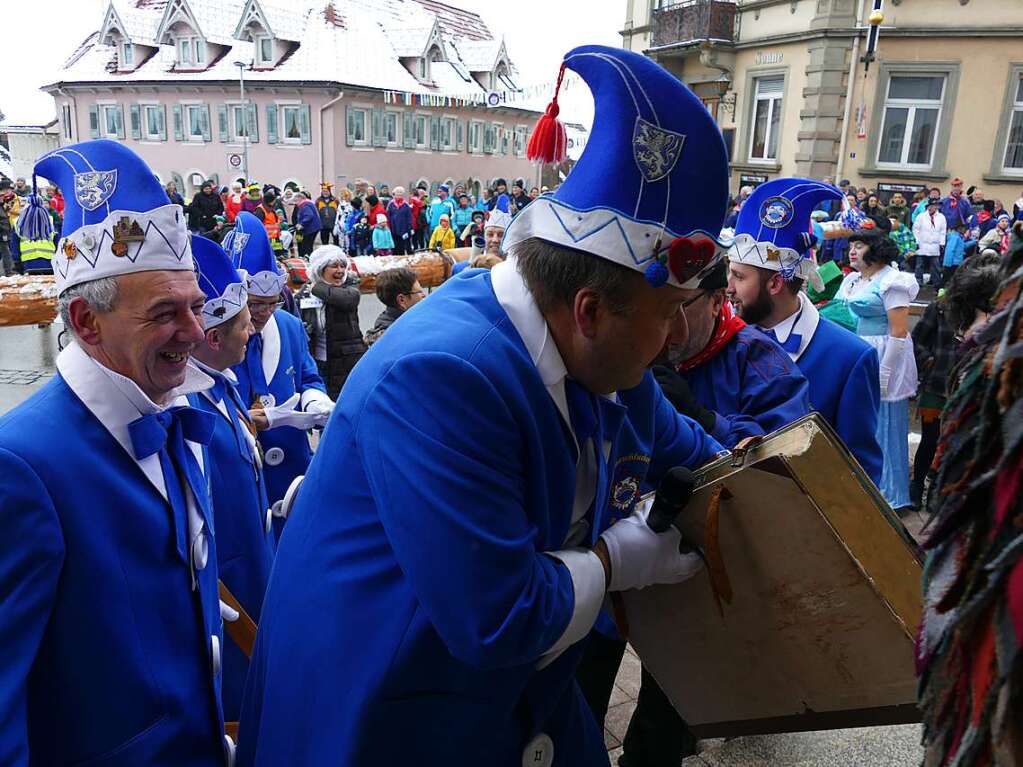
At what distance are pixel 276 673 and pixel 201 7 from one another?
41069 mm

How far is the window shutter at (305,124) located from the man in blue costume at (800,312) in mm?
32488

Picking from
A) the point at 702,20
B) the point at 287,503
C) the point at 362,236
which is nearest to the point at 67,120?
the point at 362,236

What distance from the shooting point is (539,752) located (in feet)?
5.27

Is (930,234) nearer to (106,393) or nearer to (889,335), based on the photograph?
(889,335)

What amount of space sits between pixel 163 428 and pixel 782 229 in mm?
2557

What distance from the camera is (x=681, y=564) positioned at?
67.2 inches

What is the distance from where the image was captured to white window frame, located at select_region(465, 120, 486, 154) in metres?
38.9

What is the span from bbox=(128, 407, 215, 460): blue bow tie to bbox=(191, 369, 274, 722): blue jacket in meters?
0.64

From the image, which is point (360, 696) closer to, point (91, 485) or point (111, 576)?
point (111, 576)

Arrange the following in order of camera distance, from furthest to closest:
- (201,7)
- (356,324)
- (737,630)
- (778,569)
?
(201,7)
(356,324)
(737,630)
(778,569)

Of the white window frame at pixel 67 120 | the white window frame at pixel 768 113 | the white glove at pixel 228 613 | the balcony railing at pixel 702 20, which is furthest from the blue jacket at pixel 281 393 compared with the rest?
the white window frame at pixel 67 120

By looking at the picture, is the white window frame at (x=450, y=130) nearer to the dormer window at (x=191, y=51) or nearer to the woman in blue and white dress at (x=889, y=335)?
the dormer window at (x=191, y=51)

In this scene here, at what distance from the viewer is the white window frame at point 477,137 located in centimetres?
3894

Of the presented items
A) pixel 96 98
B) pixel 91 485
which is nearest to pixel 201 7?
pixel 96 98
